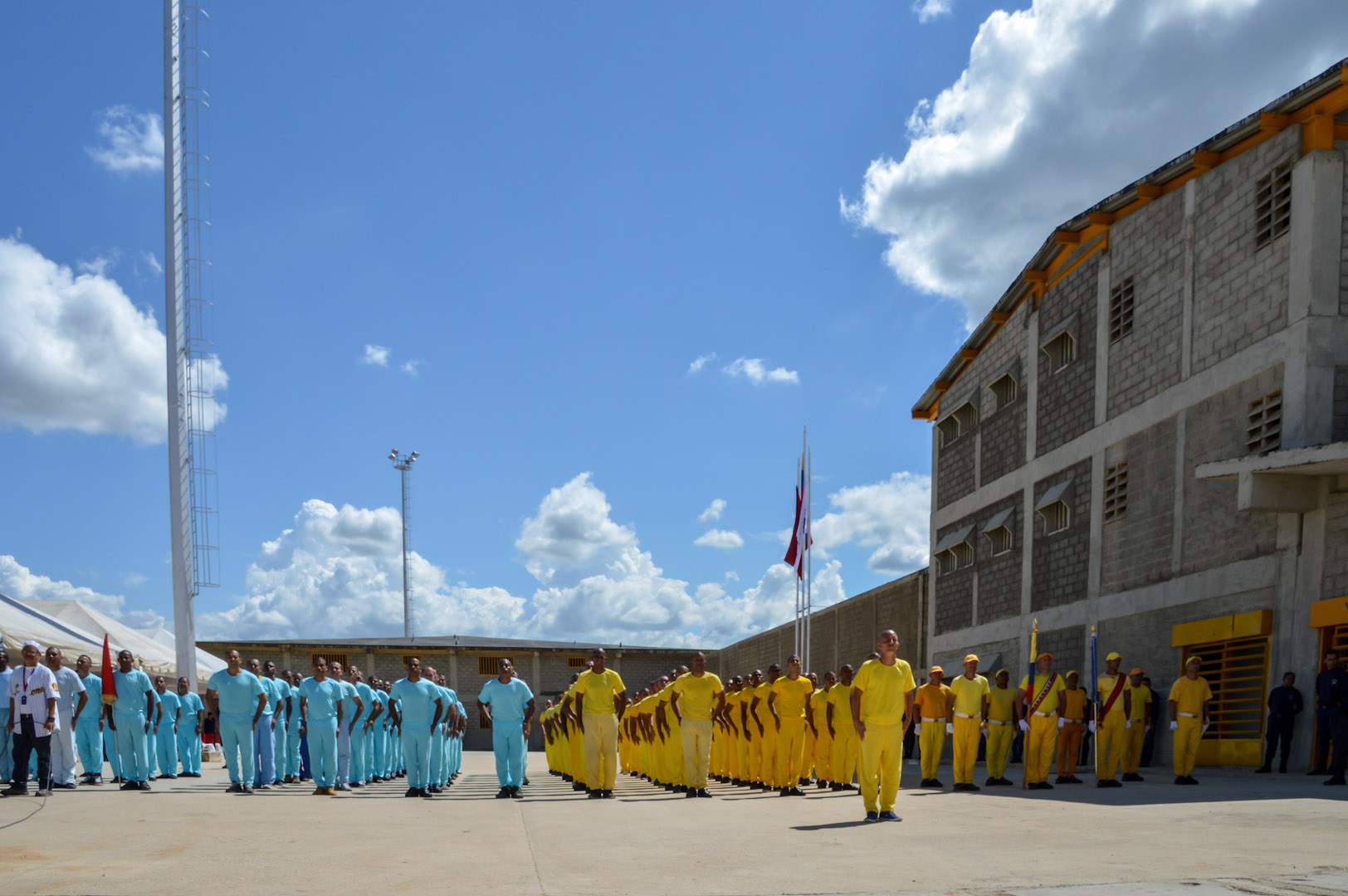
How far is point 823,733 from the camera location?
16.3 metres

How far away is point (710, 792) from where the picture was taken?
16.6 m

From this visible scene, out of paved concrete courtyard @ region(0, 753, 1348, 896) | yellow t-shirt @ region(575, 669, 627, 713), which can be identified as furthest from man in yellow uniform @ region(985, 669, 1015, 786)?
yellow t-shirt @ region(575, 669, 627, 713)

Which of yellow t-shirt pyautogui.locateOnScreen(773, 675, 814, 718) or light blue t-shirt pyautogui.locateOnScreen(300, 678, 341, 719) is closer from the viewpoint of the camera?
light blue t-shirt pyautogui.locateOnScreen(300, 678, 341, 719)

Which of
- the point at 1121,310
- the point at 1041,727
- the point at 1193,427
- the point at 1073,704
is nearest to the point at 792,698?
the point at 1041,727

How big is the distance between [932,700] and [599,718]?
4.58 meters

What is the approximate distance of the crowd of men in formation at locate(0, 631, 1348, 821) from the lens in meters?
14.9

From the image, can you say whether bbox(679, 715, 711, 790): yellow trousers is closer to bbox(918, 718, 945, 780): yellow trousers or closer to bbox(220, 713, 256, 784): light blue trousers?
bbox(918, 718, 945, 780): yellow trousers

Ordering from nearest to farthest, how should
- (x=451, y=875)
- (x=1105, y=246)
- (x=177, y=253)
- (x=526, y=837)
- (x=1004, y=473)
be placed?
1. (x=451, y=875)
2. (x=526, y=837)
3. (x=1105, y=246)
4. (x=177, y=253)
5. (x=1004, y=473)

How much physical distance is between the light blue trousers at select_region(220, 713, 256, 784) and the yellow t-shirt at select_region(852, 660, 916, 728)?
28.5ft

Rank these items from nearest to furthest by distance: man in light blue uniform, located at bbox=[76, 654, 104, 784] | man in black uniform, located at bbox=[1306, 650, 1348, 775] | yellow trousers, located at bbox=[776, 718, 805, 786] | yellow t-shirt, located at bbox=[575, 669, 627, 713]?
1. man in black uniform, located at bbox=[1306, 650, 1348, 775]
2. yellow t-shirt, located at bbox=[575, 669, 627, 713]
3. yellow trousers, located at bbox=[776, 718, 805, 786]
4. man in light blue uniform, located at bbox=[76, 654, 104, 784]

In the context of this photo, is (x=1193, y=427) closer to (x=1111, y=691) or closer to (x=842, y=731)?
(x=1111, y=691)

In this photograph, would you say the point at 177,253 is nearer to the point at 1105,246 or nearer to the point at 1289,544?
the point at 1105,246

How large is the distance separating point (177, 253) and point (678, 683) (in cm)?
1548

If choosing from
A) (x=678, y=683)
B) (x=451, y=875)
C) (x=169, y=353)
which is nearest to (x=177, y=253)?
(x=169, y=353)
